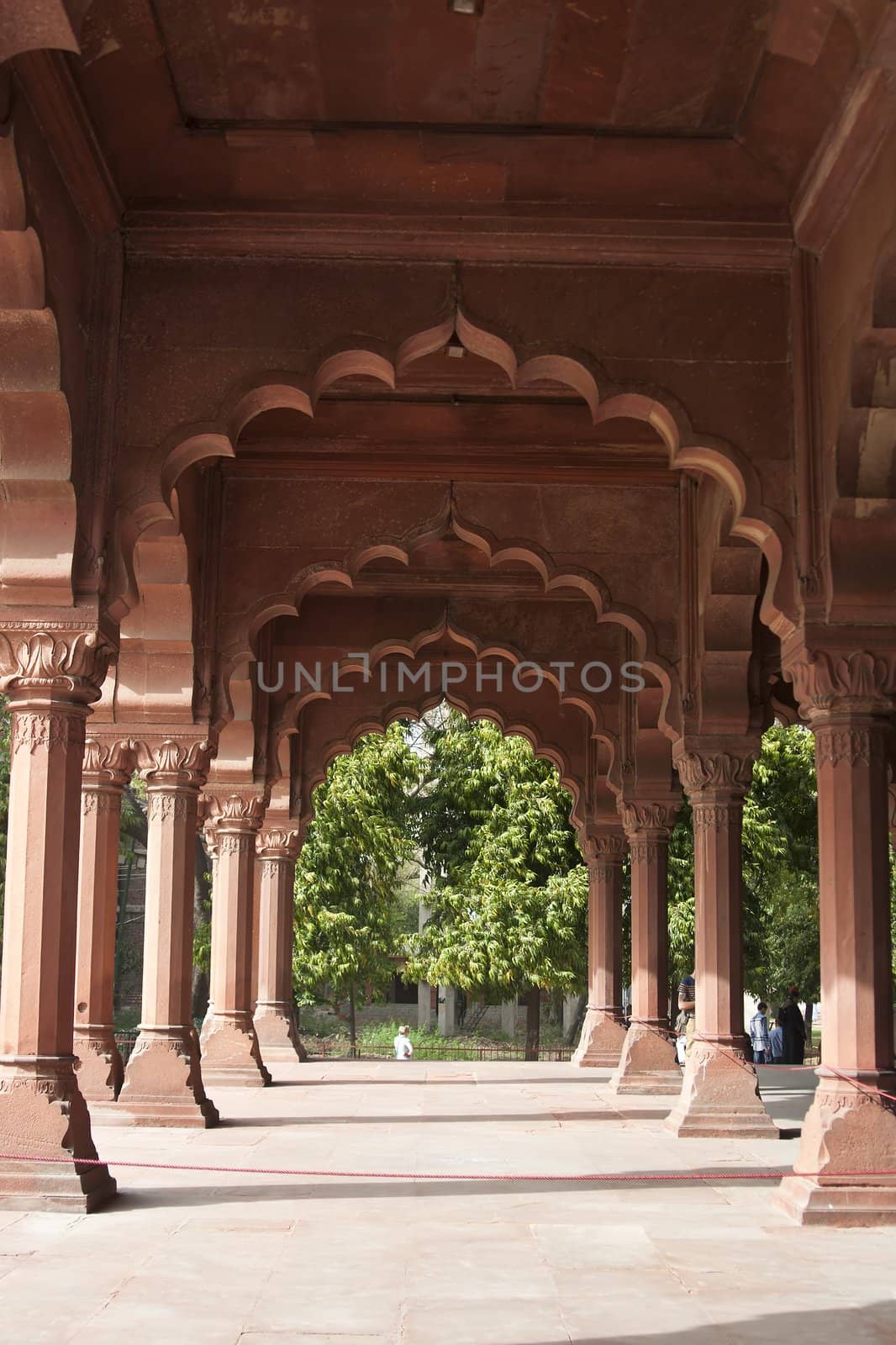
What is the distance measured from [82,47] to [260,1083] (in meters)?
13.2

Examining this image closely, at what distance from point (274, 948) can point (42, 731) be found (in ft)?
47.6

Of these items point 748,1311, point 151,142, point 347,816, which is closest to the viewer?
point 748,1311

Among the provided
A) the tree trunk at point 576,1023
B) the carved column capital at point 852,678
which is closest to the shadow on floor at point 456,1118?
the carved column capital at point 852,678

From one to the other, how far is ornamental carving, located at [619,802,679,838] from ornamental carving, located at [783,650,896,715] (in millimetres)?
8331

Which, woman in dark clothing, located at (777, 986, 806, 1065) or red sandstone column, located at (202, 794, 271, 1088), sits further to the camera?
woman in dark clothing, located at (777, 986, 806, 1065)

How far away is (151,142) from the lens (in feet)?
29.6

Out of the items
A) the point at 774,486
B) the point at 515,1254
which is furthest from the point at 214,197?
the point at 515,1254

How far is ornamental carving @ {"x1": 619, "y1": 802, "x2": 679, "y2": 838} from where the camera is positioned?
17766 millimetres

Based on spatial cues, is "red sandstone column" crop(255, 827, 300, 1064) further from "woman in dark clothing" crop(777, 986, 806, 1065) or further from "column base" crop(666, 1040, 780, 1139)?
"column base" crop(666, 1040, 780, 1139)

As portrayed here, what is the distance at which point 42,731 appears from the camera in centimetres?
Answer: 919

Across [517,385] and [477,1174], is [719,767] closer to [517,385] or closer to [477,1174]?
[477,1174]

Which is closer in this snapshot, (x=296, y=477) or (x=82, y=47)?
(x=82, y=47)

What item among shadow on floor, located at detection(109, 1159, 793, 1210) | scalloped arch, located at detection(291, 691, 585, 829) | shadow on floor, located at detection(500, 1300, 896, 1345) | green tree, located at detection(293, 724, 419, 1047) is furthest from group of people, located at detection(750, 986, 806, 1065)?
shadow on floor, located at detection(500, 1300, 896, 1345)

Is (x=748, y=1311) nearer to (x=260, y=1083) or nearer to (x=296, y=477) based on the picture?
(x=296, y=477)
